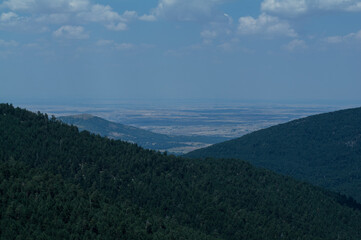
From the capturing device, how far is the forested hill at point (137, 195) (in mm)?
55156

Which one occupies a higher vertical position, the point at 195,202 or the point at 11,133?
the point at 11,133

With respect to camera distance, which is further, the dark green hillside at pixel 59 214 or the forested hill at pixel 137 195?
the forested hill at pixel 137 195

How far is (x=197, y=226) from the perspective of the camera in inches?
3039

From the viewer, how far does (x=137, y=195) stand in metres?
80.5

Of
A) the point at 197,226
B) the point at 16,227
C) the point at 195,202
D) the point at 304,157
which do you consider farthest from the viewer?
the point at 304,157

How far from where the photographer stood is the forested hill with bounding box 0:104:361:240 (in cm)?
5516

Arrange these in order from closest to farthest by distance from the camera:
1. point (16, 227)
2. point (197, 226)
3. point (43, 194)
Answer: point (16, 227) → point (43, 194) → point (197, 226)

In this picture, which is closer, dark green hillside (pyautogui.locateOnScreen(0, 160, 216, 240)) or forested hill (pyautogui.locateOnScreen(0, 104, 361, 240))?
dark green hillside (pyautogui.locateOnScreen(0, 160, 216, 240))

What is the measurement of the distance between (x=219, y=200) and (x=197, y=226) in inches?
403

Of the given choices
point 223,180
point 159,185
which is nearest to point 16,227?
point 159,185

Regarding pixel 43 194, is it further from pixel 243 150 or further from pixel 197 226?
pixel 243 150

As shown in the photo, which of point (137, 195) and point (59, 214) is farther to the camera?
point (137, 195)

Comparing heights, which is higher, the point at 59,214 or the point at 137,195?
the point at 59,214

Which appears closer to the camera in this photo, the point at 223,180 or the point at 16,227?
the point at 16,227
